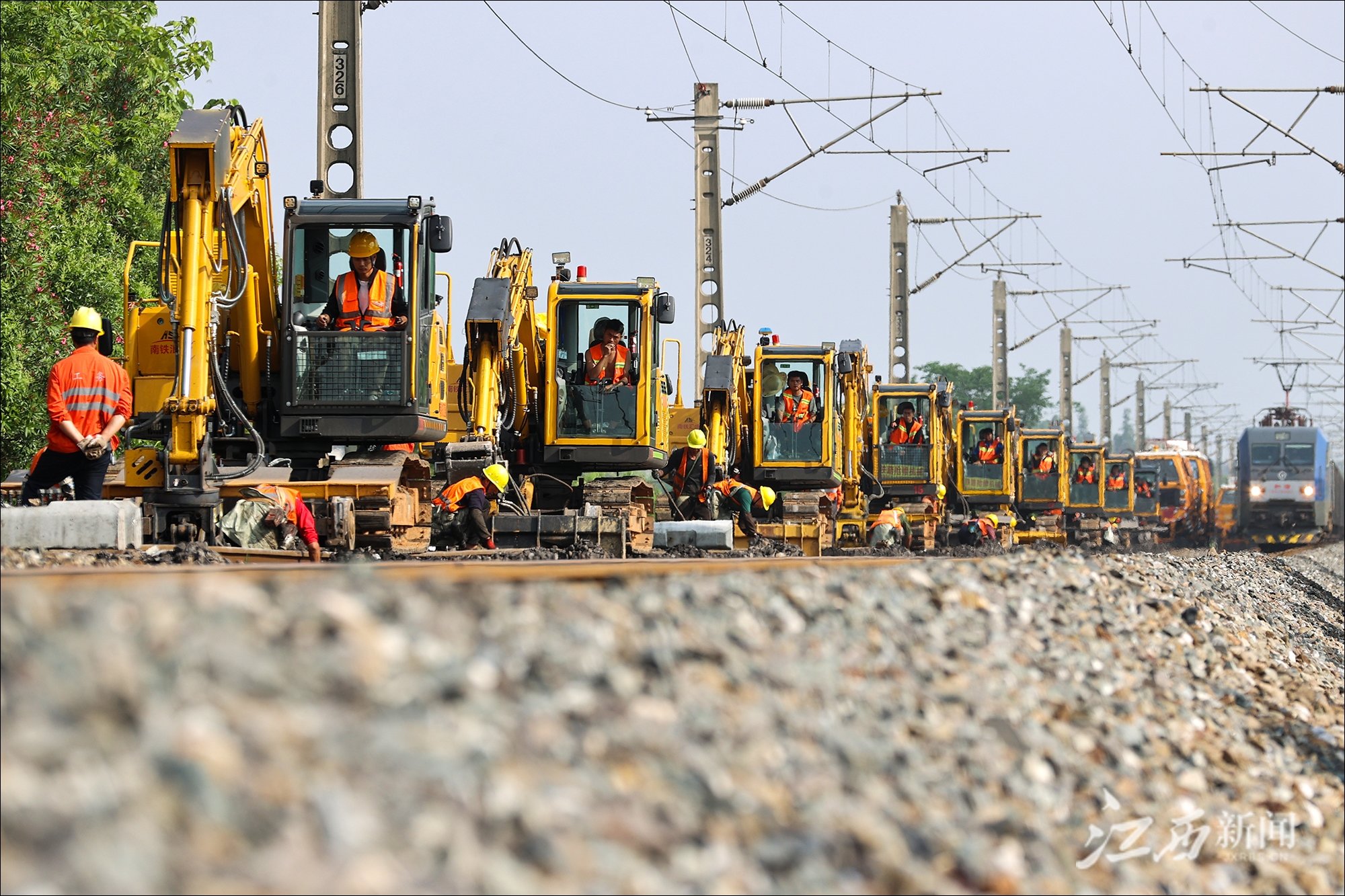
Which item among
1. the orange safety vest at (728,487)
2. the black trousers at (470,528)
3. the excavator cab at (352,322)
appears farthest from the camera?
the orange safety vest at (728,487)

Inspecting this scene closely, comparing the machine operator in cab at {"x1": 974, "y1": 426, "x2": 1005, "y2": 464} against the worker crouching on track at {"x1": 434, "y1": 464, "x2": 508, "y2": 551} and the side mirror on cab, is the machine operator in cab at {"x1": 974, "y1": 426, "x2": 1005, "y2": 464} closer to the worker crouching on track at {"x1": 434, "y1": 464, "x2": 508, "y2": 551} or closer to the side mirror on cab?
the worker crouching on track at {"x1": 434, "y1": 464, "x2": 508, "y2": 551}

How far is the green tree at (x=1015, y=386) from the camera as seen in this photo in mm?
113312

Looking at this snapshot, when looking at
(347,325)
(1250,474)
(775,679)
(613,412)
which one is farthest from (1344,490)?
(775,679)

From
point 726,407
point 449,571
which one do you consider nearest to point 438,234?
point 449,571

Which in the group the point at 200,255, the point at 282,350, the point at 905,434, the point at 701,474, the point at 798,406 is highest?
the point at 200,255

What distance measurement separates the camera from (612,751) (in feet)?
15.6

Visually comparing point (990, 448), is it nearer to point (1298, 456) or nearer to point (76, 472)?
point (1298, 456)

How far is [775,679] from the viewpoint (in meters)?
5.70

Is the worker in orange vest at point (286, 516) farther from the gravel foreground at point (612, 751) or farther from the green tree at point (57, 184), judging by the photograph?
the green tree at point (57, 184)

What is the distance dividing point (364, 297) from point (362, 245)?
44cm

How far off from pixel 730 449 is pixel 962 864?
18.3m

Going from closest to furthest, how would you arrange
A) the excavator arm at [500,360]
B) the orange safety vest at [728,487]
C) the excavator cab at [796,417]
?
1. the excavator arm at [500,360]
2. the orange safety vest at [728,487]
3. the excavator cab at [796,417]

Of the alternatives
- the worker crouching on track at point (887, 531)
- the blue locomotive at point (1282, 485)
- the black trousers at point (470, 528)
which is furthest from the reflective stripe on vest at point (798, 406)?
the blue locomotive at point (1282, 485)

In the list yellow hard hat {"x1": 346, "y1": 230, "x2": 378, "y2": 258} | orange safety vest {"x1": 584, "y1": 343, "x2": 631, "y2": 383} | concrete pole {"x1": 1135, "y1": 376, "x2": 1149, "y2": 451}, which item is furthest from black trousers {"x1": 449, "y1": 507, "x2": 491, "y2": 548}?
concrete pole {"x1": 1135, "y1": 376, "x2": 1149, "y2": 451}
